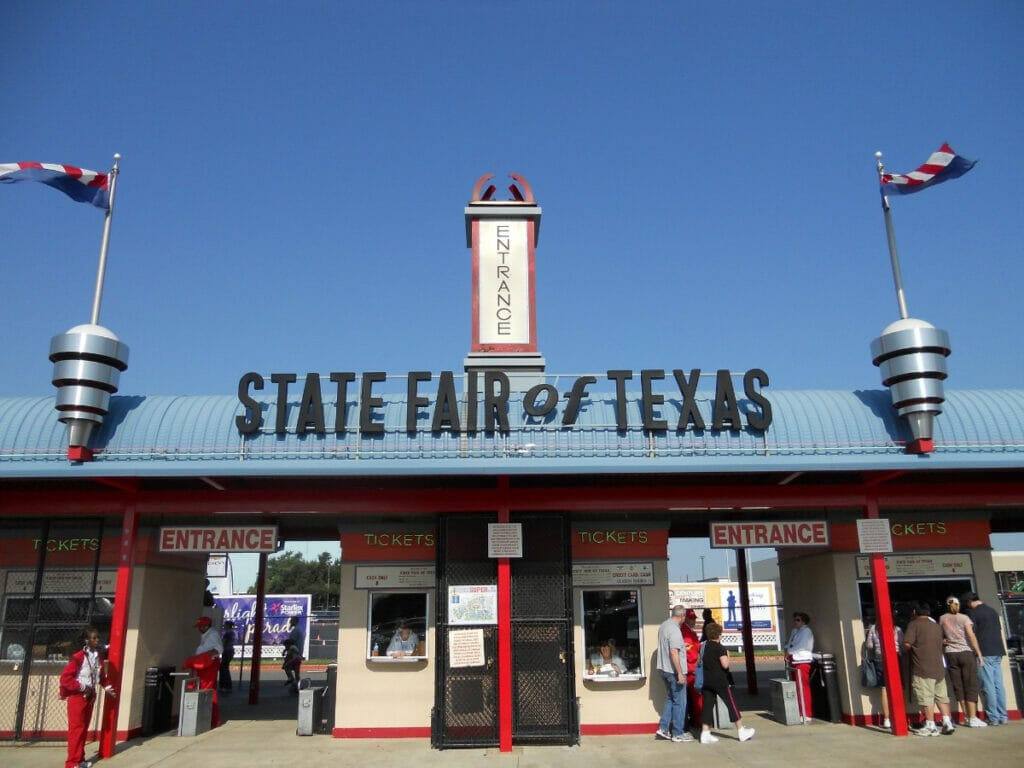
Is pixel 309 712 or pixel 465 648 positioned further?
pixel 309 712

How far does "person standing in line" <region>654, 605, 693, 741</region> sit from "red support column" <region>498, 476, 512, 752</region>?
2.17m

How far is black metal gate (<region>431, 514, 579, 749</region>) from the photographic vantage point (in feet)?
37.2

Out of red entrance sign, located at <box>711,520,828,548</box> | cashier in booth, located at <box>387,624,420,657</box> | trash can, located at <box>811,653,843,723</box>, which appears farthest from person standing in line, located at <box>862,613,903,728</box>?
cashier in booth, located at <box>387,624,420,657</box>

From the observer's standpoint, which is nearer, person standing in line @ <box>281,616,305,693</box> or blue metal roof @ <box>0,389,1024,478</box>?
blue metal roof @ <box>0,389,1024,478</box>

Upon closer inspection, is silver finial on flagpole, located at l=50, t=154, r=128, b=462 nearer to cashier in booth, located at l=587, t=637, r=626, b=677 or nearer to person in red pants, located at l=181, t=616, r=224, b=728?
person in red pants, located at l=181, t=616, r=224, b=728

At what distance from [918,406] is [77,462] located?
12225mm

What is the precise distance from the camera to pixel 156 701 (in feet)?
41.5

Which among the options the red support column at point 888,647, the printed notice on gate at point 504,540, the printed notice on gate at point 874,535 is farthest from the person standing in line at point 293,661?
the printed notice on gate at point 874,535

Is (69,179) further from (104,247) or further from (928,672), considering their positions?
(928,672)

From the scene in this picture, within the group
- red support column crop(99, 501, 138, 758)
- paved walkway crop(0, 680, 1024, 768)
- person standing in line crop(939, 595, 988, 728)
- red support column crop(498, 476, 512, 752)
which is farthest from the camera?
person standing in line crop(939, 595, 988, 728)

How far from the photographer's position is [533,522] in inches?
483

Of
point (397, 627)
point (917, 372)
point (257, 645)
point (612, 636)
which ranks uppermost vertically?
point (917, 372)

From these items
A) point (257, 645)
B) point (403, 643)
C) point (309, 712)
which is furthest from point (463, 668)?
point (257, 645)

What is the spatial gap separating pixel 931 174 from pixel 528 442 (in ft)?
26.1
